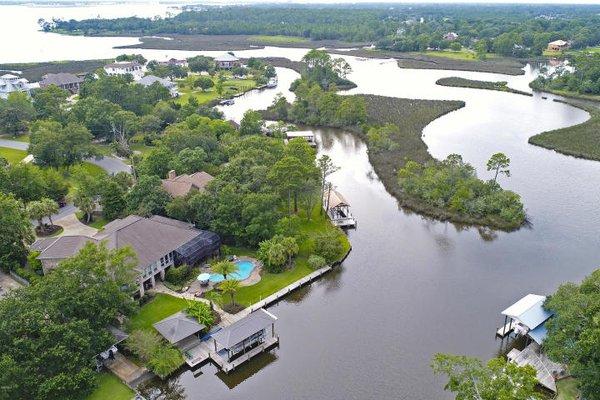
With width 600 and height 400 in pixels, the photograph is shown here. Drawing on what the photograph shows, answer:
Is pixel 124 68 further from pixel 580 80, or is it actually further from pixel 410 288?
pixel 580 80

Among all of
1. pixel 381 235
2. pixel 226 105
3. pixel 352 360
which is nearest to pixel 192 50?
pixel 226 105

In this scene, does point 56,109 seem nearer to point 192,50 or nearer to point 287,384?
point 287,384

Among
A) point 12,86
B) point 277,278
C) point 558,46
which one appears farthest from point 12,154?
point 558,46

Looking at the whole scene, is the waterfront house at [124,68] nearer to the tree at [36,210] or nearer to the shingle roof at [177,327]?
the tree at [36,210]

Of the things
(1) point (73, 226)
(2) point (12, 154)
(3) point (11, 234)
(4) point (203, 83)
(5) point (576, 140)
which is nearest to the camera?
(3) point (11, 234)

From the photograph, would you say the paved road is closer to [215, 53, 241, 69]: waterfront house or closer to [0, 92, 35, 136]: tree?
[0, 92, 35, 136]: tree

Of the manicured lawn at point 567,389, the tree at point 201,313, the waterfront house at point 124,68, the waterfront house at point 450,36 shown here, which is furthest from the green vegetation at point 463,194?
the waterfront house at point 450,36

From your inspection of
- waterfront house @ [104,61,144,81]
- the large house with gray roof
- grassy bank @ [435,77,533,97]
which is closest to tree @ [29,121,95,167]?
the large house with gray roof
